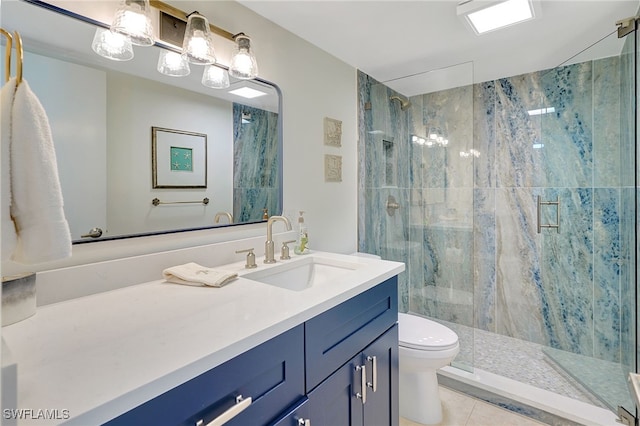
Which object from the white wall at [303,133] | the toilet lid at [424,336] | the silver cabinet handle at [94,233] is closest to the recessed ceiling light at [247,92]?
the white wall at [303,133]

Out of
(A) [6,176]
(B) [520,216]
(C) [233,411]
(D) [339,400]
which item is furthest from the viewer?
(B) [520,216]

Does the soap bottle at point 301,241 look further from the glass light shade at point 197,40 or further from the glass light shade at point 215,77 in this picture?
the glass light shade at point 197,40

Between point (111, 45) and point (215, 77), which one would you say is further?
point (215, 77)

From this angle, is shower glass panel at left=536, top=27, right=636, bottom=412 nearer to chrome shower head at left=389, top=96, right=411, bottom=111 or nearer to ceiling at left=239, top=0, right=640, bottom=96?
ceiling at left=239, top=0, right=640, bottom=96

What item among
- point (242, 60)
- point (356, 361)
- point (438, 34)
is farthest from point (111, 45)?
point (438, 34)

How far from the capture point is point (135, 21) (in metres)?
1.08

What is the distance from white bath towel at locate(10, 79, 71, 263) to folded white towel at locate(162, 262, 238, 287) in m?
0.56

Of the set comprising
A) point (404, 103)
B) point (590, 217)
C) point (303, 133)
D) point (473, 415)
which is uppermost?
point (404, 103)

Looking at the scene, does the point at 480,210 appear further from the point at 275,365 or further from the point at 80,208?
the point at 80,208

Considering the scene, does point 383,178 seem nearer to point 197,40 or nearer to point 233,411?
point 197,40

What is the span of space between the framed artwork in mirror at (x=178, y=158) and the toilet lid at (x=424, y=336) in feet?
4.35

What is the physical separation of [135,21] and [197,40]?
9.3 inches

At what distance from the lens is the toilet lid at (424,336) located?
5.39 feet

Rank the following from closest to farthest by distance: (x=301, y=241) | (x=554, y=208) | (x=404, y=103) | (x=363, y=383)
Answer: (x=363, y=383), (x=301, y=241), (x=554, y=208), (x=404, y=103)
